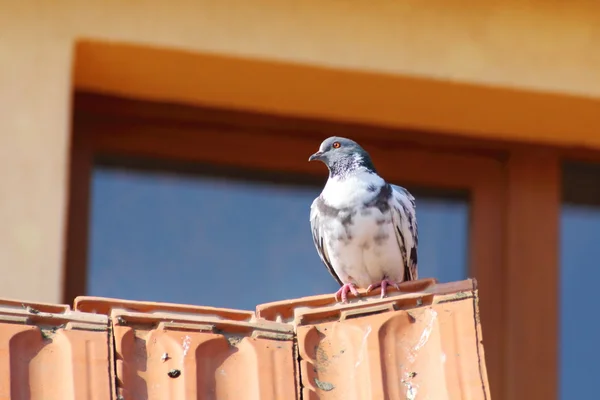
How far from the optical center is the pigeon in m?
7.74

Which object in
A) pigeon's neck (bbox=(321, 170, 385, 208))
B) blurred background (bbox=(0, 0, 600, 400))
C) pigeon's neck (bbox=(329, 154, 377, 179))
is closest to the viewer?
pigeon's neck (bbox=(321, 170, 385, 208))

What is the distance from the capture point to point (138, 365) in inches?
227

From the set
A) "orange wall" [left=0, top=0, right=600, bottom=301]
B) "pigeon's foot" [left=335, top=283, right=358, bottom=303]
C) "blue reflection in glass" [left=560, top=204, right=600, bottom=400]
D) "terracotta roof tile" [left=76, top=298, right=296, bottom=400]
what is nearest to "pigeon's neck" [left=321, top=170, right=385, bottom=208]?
"pigeon's foot" [left=335, top=283, right=358, bottom=303]

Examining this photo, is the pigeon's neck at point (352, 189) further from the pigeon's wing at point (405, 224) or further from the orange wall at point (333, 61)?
the orange wall at point (333, 61)

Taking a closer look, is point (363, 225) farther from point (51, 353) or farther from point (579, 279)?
point (579, 279)

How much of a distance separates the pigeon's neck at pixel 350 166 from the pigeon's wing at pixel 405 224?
18 cm

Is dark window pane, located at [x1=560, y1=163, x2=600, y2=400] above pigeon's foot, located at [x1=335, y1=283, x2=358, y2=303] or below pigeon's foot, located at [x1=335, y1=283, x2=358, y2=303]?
above

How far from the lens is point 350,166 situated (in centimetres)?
798

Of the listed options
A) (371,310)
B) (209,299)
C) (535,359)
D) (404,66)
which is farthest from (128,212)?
(371,310)

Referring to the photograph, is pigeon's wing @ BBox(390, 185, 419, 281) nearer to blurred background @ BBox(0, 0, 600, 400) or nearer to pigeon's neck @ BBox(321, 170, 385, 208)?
pigeon's neck @ BBox(321, 170, 385, 208)

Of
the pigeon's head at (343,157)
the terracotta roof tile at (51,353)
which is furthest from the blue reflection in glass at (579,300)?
the terracotta roof tile at (51,353)

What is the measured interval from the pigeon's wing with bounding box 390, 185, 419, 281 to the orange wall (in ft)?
7.57

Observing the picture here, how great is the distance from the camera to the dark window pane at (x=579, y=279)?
1042 centimetres

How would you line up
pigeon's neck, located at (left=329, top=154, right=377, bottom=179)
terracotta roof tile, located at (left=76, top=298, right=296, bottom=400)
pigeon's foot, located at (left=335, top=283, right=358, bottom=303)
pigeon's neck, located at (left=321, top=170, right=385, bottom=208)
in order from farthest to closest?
pigeon's neck, located at (left=329, top=154, right=377, bottom=179), pigeon's neck, located at (left=321, top=170, right=385, bottom=208), pigeon's foot, located at (left=335, top=283, right=358, bottom=303), terracotta roof tile, located at (left=76, top=298, right=296, bottom=400)
